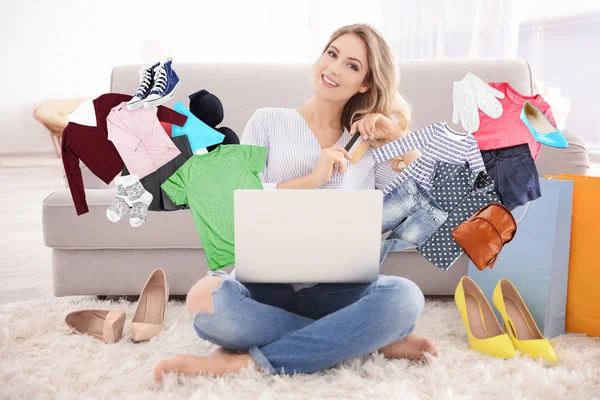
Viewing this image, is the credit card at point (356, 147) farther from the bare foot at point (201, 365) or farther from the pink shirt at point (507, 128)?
the bare foot at point (201, 365)

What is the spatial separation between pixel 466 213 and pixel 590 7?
3924 mm

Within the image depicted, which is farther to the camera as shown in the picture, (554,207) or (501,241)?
(554,207)

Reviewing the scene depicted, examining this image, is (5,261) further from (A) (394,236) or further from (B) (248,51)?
(B) (248,51)

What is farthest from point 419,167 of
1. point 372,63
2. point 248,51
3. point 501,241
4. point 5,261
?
point 248,51

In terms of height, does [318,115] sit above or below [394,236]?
above

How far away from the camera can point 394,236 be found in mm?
1367

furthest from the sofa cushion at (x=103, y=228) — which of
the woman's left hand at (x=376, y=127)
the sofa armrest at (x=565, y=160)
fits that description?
the sofa armrest at (x=565, y=160)

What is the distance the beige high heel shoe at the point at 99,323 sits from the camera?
169 cm

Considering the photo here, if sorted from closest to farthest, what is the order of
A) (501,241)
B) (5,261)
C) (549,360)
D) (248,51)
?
(501,241), (549,360), (5,261), (248,51)

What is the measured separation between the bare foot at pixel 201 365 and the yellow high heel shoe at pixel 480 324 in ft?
2.17

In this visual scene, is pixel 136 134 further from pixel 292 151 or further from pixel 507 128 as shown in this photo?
pixel 507 128

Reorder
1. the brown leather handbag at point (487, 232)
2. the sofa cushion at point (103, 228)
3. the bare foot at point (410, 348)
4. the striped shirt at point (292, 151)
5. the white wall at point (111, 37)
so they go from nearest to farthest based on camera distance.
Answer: the brown leather handbag at point (487, 232) → the bare foot at point (410, 348) → the striped shirt at point (292, 151) → the sofa cushion at point (103, 228) → the white wall at point (111, 37)

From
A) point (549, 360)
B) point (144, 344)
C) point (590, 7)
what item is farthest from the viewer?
point (590, 7)

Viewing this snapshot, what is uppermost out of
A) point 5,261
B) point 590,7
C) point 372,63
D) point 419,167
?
point 590,7
